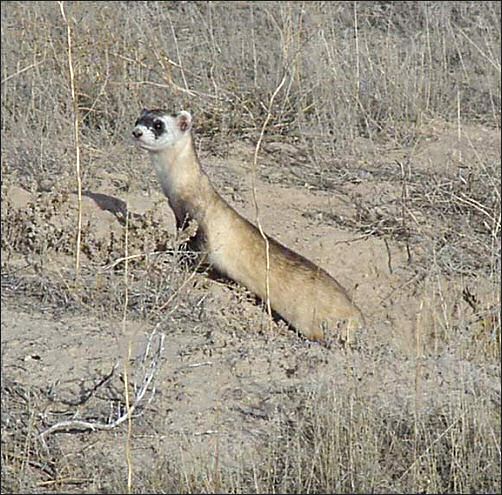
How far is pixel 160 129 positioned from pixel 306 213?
83cm

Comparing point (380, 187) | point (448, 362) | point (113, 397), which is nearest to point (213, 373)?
point (113, 397)

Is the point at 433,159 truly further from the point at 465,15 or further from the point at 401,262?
the point at 465,15

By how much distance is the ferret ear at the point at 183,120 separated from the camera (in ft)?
14.1

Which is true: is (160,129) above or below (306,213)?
above

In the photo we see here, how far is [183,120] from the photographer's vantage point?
14.2ft

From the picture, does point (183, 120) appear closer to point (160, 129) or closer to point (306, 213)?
point (160, 129)

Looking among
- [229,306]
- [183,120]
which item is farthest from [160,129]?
[229,306]

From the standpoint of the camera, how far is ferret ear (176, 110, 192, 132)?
4309 mm

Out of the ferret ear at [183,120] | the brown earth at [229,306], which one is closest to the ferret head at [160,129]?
the ferret ear at [183,120]

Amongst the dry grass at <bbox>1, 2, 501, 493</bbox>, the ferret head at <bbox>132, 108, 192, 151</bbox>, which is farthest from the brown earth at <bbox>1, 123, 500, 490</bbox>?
the ferret head at <bbox>132, 108, 192, 151</bbox>

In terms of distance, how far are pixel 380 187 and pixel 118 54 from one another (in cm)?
146

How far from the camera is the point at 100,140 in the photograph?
205 inches

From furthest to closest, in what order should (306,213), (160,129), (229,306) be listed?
(306,213) → (160,129) → (229,306)

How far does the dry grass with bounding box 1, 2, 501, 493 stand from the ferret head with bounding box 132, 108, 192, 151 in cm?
31
